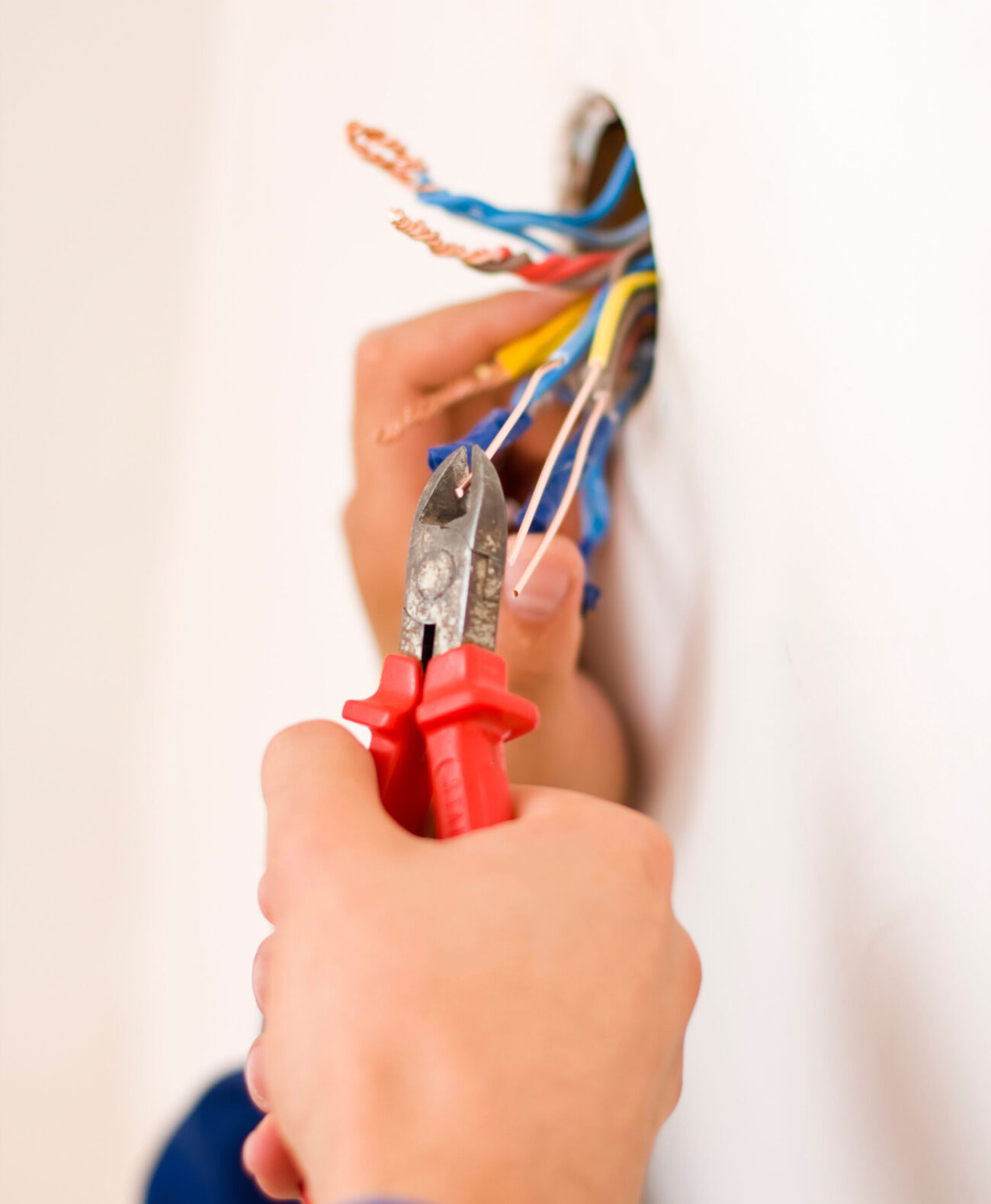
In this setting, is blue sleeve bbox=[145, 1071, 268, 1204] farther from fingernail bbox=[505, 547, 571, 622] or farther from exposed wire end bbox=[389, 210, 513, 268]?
exposed wire end bbox=[389, 210, 513, 268]

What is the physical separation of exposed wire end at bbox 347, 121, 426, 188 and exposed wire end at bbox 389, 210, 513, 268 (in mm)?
39

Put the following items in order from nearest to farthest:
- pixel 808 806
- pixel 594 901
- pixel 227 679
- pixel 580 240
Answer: pixel 594 901 → pixel 808 806 → pixel 580 240 → pixel 227 679

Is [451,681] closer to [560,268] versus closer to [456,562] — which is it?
[456,562]

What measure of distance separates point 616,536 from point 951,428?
9.3 inches

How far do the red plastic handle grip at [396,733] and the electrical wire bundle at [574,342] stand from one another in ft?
0.37

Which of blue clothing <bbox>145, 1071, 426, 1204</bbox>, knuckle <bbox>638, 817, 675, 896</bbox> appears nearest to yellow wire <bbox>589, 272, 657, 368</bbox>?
knuckle <bbox>638, 817, 675, 896</bbox>

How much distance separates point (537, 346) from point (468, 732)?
252 mm

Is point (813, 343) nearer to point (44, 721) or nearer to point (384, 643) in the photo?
point (384, 643)

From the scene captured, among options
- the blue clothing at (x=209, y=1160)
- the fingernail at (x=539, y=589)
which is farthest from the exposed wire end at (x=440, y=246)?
the blue clothing at (x=209, y=1160)

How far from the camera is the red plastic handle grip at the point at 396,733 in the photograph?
28 centimetres

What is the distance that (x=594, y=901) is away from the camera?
0.24 m

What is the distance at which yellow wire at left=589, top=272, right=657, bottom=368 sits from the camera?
16.3 inches

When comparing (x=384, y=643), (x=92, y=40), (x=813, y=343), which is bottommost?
(x=384, y=643)

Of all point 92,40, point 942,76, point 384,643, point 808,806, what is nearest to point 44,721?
point 384,643
